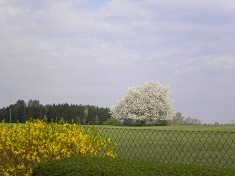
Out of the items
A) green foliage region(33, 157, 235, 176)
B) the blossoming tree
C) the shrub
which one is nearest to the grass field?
the shrub

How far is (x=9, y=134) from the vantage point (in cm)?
907

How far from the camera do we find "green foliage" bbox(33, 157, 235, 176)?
6.25 meters

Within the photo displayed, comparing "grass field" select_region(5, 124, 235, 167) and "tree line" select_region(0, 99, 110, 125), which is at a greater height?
"tree line" select_region(0, 99, 110, 125)

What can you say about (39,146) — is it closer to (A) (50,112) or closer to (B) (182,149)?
(B) (182,149)

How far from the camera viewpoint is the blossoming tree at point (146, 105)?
119 feet

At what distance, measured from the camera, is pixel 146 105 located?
120 feet

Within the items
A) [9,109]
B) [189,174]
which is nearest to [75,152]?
[189,174]

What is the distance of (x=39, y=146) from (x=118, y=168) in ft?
9.20

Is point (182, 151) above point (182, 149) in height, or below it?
below

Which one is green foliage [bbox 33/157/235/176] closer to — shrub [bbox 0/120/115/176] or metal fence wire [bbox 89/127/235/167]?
shrub [bbox 0/120/115/176]

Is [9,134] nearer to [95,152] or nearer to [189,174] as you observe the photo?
[95,152]

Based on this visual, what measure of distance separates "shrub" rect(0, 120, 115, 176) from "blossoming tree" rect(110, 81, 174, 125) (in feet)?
88.1

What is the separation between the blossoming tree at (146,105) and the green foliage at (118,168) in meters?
28.8

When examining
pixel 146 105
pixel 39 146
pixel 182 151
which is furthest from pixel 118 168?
pixel 146 105
